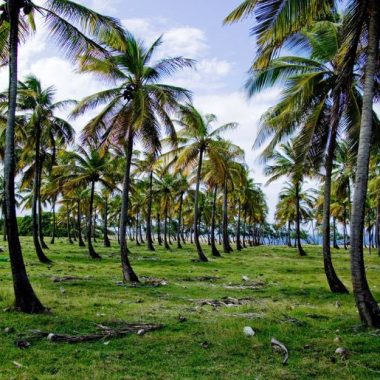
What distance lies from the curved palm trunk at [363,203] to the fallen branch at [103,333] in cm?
431

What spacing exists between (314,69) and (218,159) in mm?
13493

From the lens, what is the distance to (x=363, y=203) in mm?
8953

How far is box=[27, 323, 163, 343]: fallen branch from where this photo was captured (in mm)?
Result: 7730

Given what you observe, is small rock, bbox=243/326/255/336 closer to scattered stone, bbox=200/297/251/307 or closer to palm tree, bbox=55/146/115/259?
scattered stone, bbox=200/297/251/307

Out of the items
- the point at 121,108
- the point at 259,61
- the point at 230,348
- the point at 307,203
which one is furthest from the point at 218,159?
the point at 307,203

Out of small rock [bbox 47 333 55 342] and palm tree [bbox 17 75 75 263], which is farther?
palm tree [bbox 17 75 75 263]

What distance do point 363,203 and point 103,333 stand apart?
19.8 feet

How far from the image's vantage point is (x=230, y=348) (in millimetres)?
7500

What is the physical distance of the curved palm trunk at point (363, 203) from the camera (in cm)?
881

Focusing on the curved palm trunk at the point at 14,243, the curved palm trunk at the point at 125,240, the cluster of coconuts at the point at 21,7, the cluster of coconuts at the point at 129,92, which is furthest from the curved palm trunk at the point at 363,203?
the cluster of coconuts at the point at 129,92

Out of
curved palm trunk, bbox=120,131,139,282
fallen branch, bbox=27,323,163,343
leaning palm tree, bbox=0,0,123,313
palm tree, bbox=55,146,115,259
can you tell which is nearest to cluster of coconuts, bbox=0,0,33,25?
leaning palm tree, bbox=0,0,123,313

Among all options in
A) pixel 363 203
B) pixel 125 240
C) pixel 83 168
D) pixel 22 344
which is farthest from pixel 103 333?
pixel 83 168

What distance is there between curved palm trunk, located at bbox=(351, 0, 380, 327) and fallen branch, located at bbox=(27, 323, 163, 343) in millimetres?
4309

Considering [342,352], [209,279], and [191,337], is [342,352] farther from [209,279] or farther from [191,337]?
[209,279]
